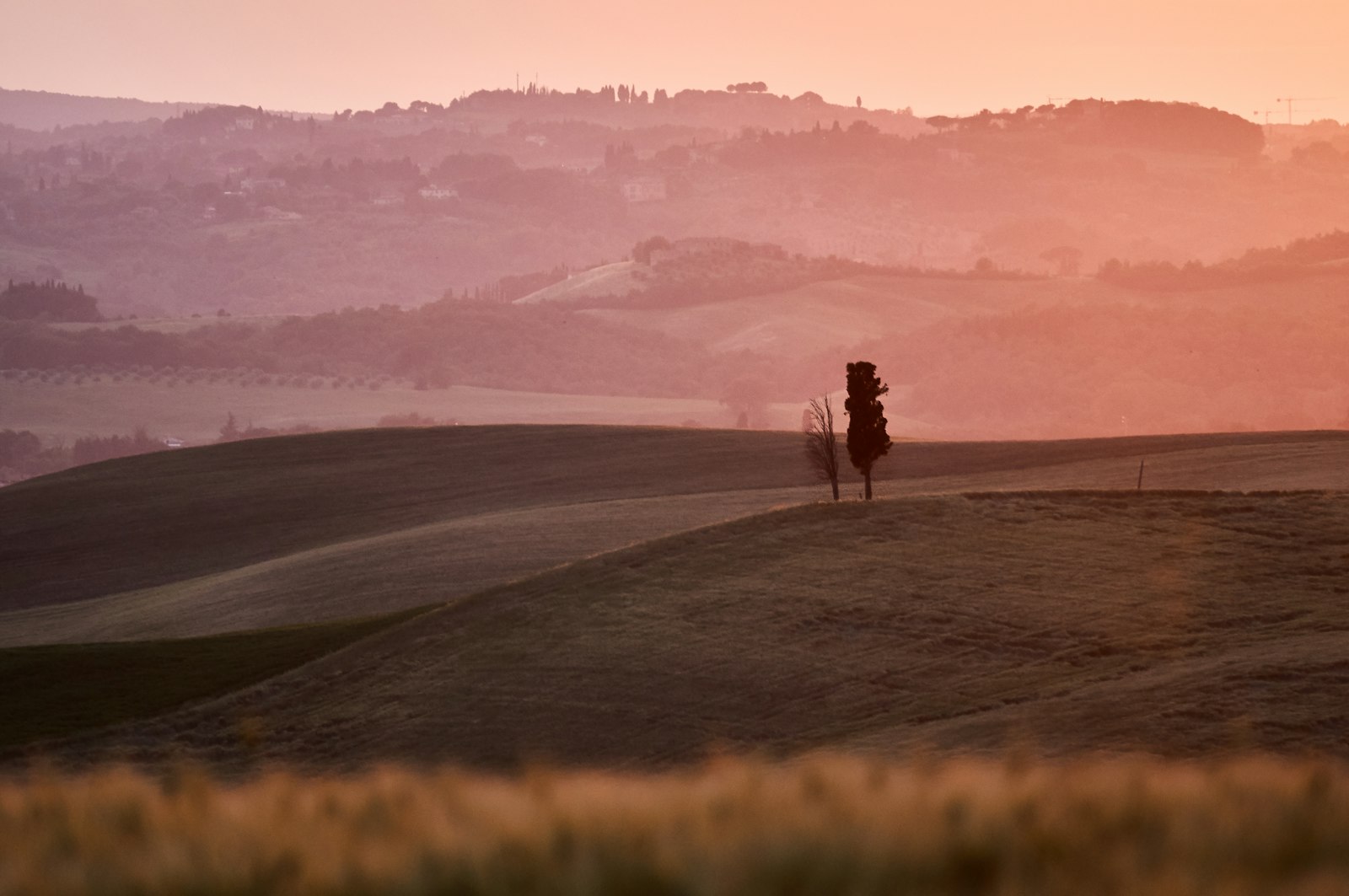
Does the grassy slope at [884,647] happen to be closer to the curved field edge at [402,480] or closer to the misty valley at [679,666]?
the misty valley at [679,666]

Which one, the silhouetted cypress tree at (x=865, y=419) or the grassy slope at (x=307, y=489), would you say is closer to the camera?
the silhouetted cypress tree at (x=865, y=419)

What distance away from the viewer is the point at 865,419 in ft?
162

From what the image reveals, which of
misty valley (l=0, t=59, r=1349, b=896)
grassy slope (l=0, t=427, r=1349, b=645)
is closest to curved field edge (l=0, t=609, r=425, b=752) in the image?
misty valley (l=0, t=59, r=1349, b=896)

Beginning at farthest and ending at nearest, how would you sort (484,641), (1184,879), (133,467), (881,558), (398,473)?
→ (133,467) < (398,473) < (881,558) < (484,641) < (1184,879)

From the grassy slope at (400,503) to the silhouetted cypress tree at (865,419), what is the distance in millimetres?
10463

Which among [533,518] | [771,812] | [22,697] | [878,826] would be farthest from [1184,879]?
[533,518]

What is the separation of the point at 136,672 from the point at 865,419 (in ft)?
80.5

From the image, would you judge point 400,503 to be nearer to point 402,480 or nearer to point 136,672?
point 402,480

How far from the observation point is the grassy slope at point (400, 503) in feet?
184

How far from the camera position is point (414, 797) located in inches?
251

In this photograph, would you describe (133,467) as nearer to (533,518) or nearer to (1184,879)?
(533,518)

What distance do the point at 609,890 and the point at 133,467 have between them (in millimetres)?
96268

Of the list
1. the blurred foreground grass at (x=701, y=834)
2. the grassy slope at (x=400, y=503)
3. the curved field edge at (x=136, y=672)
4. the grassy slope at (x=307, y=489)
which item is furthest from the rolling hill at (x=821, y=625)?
the blurred foreground grass at (x=701, y=834)

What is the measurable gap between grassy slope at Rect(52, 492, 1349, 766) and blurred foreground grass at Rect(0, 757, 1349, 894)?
16203mm
